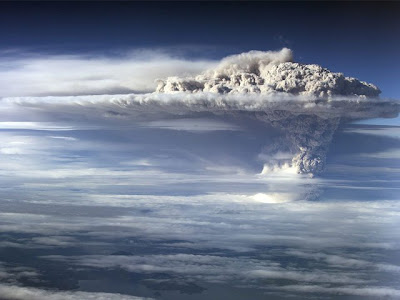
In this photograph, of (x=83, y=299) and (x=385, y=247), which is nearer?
(x=83, y=299)

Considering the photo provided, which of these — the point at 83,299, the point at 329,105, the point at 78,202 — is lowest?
the point at 83,299

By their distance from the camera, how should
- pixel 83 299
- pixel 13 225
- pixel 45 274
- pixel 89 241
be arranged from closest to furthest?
pixel 83 299
pixel 45 274
pixel 89 241
pixel 13 225

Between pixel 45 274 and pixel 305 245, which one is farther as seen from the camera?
pixel 305 245

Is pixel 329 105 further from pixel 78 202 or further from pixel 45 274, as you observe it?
pixel 45 274

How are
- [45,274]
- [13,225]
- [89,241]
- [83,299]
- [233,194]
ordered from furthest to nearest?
1. [13,225]
2. [89,241]
3. [45,274]
4. [233,194]
5. [83,299]

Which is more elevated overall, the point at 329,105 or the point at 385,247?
the point at 329,105

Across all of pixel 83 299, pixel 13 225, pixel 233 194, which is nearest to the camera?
pixel 83 299

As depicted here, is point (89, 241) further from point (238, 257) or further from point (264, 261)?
point (264, 261)

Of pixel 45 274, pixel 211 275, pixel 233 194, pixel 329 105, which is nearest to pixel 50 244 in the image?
pixel 45 274

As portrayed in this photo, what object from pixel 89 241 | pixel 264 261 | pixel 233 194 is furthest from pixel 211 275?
pixel 89 241
